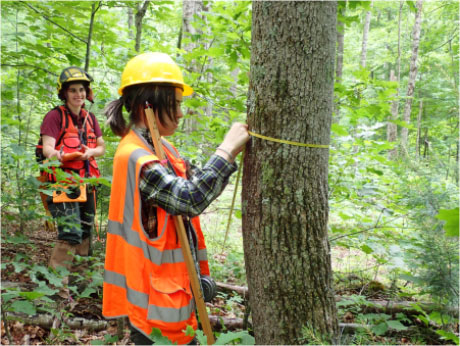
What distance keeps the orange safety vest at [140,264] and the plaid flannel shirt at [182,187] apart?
61mm

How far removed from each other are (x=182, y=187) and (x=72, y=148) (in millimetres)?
2759

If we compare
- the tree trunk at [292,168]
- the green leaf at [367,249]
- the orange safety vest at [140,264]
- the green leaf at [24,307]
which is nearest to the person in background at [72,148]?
the green leaf at [24,307]

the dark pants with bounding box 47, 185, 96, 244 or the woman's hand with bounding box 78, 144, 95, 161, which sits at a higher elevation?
the woman's hand with bounding box 78, 144, 95, 161

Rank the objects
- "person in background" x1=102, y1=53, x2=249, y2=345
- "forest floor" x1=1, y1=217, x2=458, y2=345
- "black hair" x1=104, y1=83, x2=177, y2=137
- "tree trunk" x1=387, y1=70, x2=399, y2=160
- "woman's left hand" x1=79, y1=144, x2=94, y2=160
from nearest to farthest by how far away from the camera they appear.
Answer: "person in background" x1=102, y1=53, x2=249, y2=345, "black hair" x1=104, y1=83, x2=177, y2=137, "forest floor" x1=1, y1=217, x2=458, y2=345, "tree trunk" x1=387, y1=70, x2=399, y2=160, "woman's left hand" x1=79, y1=144, x2=94, y2=160

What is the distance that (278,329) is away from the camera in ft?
6.50

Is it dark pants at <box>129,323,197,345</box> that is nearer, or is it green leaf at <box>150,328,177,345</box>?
green leaf at <box>150,328,177,345</box>

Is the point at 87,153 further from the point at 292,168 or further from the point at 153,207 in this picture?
the point at 292,168

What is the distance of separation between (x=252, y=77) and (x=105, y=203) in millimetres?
2752

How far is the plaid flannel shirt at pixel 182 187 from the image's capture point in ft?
5.78

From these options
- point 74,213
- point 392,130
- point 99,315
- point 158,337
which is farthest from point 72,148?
point 392,130

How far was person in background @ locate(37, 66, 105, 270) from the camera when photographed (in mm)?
3771

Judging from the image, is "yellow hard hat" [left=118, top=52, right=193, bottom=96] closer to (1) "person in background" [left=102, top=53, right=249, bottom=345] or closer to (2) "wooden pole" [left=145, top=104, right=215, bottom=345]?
(1) "person in background" [left=102, top=53, right=249, bottom=345]

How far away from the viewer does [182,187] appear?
5.82 feet

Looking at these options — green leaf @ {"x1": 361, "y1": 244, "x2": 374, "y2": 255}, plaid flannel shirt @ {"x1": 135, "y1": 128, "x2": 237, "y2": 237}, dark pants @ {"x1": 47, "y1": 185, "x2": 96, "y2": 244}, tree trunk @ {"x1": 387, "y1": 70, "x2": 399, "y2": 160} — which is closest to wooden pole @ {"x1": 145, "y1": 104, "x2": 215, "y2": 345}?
plaid flannel shirt @ {"x1": 135, "y1": 128, "x2": 237, "y2": 237}
